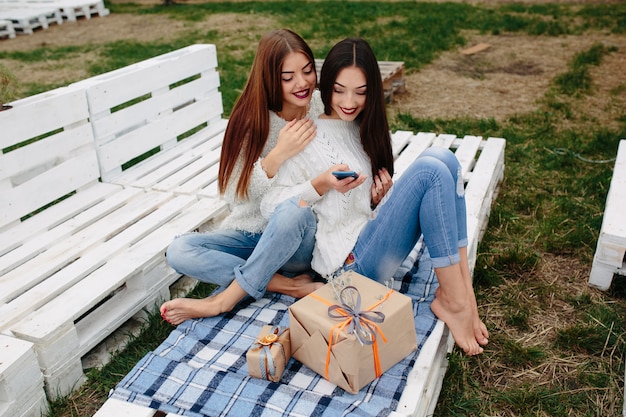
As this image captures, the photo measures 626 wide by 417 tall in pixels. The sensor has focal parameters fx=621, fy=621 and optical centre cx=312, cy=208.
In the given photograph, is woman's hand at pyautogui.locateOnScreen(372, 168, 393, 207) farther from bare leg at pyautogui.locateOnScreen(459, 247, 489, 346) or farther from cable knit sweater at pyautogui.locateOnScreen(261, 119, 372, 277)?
bare leg at pyautogui.locateOnScreen(459, 247, 489, 346)

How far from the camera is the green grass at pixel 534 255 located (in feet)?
8.11

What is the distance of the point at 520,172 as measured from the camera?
4.46 m

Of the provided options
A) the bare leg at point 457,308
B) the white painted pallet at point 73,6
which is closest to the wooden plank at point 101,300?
the bare leg at point 457,308

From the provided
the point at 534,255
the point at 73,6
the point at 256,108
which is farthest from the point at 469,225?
the point at 73,6

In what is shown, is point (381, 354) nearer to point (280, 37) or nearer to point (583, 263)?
point (280, 37)

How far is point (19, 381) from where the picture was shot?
7.29 feet

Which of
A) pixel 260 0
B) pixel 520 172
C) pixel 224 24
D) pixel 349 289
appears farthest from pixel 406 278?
pixel 260 0

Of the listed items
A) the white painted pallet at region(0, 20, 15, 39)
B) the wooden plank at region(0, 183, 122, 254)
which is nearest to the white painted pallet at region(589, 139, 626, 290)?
the wooden plank at region(0, 183, 122, 254)

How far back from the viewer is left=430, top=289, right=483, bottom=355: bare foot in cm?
245

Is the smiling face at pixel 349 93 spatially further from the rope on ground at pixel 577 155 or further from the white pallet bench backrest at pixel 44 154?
the rope on ground at pixel 577 155

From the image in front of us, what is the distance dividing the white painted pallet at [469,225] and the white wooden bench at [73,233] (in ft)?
1.74

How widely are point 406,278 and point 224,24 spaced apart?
28.1ft

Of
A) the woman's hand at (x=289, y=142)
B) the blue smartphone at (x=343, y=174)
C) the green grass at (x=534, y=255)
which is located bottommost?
the green grass at (x=534, y=255)

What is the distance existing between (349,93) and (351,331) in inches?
36.7
